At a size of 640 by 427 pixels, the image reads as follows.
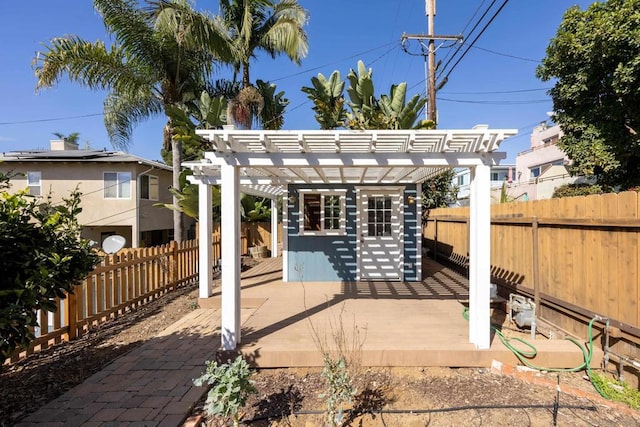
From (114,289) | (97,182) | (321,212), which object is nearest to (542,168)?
(321,212)

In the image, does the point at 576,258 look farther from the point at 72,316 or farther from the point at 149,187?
the point at 149,187

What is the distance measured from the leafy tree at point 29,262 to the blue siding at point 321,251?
4899mm

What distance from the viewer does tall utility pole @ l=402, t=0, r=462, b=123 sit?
11.4m

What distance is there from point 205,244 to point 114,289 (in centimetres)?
164

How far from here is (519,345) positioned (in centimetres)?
388

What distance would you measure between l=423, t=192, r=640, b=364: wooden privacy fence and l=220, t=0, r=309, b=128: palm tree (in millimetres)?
8172

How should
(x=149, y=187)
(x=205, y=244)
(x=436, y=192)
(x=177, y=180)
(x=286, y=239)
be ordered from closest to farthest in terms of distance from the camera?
(x=205, y=244)
(x=286, y=239)
(x=177, y=180)
(x=436, y=192)
(x=149, y=187)

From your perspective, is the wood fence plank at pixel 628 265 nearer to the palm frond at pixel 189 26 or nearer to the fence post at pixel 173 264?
the fence post at pixel 173 264

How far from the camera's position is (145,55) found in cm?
939

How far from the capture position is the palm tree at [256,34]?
407 inches

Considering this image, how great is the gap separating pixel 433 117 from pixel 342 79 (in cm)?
360

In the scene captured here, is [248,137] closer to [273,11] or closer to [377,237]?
[377,237]

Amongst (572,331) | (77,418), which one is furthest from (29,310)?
(572,331)

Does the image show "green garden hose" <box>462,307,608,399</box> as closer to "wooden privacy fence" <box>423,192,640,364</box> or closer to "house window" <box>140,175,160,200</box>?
"wooden privacy fence" <box>423,192,640,364</box>
